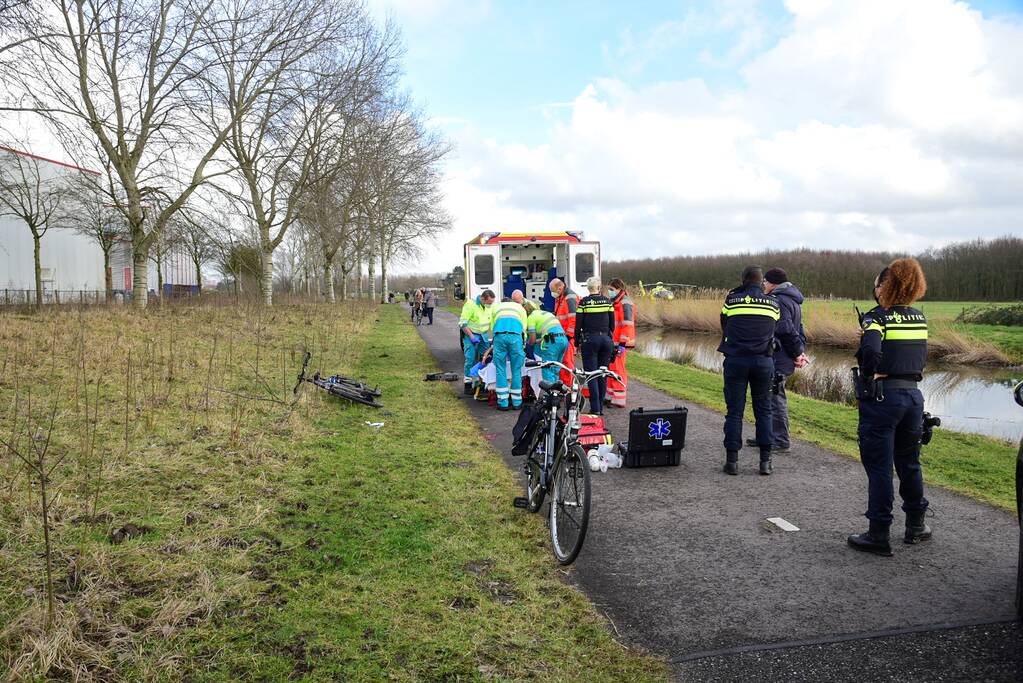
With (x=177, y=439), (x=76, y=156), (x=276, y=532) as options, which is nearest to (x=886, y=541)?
(x=276, y=532)

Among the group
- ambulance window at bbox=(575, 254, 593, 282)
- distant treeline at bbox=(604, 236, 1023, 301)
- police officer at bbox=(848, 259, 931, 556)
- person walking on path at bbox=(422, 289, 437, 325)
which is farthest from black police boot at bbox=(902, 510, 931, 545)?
distant treeline at bbox=(604, 236, 1023, 301)

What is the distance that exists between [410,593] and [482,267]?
11.8 meters

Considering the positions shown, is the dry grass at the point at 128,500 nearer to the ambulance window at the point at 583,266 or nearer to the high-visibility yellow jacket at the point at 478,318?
the high-visibility yellow jacket at the point at 478,318

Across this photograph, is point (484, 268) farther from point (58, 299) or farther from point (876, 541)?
point (58, 299)

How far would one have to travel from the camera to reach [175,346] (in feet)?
45.3

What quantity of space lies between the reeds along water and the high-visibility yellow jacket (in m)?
15.7

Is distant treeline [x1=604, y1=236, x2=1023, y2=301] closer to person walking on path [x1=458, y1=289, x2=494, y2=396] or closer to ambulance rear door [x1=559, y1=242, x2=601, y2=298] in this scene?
ambulance rear door [x1=559, y1=242, x2=601, y2=298]

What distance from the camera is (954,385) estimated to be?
704 inches

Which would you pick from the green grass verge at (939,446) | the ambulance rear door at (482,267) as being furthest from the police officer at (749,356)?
the ambulance rear door at (482,267)

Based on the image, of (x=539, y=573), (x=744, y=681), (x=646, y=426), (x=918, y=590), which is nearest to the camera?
(x=744, y=681)

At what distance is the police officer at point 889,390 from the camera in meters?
4.85

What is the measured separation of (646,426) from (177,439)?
4654 millimetres

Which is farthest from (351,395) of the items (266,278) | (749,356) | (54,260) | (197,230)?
(54,260)

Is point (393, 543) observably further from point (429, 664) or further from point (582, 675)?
point (582, 675)
